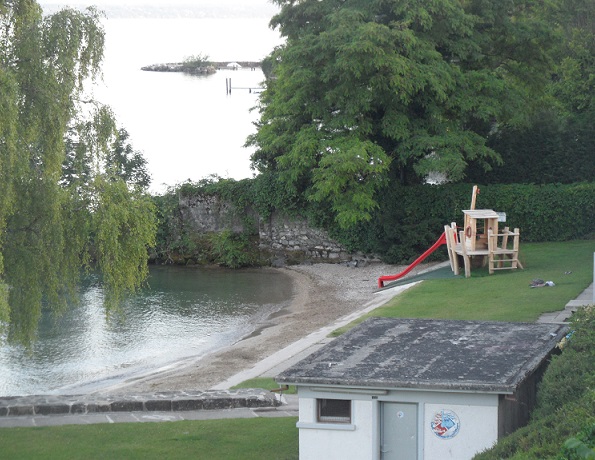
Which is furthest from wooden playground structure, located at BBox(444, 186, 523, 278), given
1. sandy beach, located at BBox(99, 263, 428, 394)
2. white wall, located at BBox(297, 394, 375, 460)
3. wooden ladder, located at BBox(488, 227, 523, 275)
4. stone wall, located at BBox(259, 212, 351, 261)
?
white wall, located at BBox(297, 394, 375, 460)

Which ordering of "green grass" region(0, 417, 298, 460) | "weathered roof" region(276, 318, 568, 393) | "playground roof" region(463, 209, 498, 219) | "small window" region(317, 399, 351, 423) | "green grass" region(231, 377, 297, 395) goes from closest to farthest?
"weathered roof" region(276, 318, 568, 393)
"small window" region(317, 399, 351, 423)
"green grass" region(0, 417, 298, 460)
"green grass" region(231, 377, 297, 395)
"playground roof" region(463, 209, 498, 219)

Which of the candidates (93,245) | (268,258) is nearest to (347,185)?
(268,258)

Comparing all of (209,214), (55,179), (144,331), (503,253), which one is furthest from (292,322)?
(209,214)

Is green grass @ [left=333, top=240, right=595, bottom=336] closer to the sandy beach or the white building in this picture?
the sandy beach

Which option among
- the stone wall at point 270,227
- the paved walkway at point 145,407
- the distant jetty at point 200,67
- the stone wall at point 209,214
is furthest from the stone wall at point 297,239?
the distant jetty at point 200,67

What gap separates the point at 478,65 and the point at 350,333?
25863mm

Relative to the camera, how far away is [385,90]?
3666 centimetres

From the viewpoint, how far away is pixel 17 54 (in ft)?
54.6

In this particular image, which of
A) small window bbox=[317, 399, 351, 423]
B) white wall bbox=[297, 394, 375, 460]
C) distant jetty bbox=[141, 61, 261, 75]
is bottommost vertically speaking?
white wall bbox=[297, 394, 375, 460]

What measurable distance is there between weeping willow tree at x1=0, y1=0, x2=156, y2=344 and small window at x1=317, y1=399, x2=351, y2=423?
18.5ft

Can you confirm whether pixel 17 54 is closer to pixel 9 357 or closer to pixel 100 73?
pixel 100 73

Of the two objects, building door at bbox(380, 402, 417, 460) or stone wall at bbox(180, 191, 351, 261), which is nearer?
building door at bbox(380, 402, 417, 460)

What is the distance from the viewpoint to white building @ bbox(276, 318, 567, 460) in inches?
518

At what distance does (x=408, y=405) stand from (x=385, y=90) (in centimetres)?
2462
